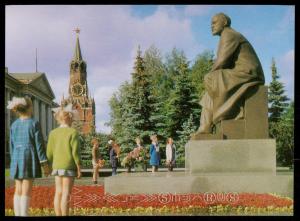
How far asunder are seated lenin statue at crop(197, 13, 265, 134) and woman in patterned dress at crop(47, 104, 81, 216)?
11.6 ft

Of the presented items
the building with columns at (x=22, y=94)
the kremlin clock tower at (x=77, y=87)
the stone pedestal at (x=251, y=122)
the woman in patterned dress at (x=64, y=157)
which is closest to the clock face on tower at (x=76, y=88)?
the kremlin clock tower at (x=77, y=87)

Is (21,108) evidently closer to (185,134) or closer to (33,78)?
(33,78)

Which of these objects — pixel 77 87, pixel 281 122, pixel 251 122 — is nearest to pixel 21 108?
pixel 251 122

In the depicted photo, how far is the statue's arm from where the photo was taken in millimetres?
10414

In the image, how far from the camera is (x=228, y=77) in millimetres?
10352

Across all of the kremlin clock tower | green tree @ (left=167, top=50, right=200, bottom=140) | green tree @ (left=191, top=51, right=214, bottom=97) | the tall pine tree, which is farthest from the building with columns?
green tree @ (left=191, top=51, right=214, bottom=97)

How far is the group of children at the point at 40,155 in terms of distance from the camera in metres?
7.68

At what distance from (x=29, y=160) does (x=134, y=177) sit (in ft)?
8.85
